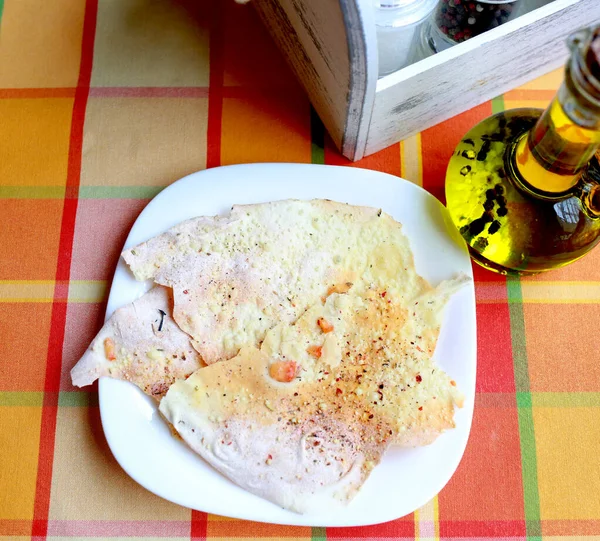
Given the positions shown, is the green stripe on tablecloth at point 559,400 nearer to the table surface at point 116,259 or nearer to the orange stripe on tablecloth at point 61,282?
the table surface at point 116,259

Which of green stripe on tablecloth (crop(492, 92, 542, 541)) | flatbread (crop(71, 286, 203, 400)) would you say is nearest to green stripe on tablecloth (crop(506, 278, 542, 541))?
green stripe on tablecloth (crop(492, 92, 542, 541))

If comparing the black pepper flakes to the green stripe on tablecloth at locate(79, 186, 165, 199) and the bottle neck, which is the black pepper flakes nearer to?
the bottle neck

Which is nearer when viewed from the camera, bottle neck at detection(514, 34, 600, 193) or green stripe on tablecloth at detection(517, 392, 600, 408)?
bottle neck at detection(514, 34, 600, 193)

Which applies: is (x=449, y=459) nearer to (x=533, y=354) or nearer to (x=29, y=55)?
(x=533, y=354)

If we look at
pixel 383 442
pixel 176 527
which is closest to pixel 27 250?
pixel 176 527

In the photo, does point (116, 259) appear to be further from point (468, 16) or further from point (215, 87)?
point (468, 16)

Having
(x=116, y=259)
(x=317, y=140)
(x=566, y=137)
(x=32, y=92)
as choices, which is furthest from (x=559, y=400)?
(x=32, y=92)
